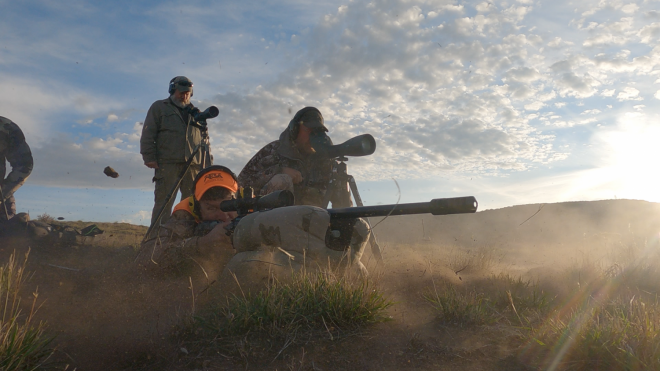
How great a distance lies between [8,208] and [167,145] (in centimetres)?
240

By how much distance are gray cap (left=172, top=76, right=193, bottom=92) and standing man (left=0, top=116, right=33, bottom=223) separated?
233cm

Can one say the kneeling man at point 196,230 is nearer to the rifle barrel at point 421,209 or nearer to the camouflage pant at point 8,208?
the rifle barrel at point 421,209

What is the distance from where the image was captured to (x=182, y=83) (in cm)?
618

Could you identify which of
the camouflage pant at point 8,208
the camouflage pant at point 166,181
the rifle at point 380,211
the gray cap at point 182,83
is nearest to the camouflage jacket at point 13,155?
the camouflage pant at point 8,208

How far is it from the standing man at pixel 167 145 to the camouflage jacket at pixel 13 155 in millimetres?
1778

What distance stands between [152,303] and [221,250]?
81 cm

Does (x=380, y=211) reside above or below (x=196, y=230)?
above

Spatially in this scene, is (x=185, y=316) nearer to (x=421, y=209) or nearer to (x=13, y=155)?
(x=421, y=209)

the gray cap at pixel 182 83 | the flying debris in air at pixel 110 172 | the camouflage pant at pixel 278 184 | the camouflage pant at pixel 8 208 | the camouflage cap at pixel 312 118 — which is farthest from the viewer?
the gray cap at pixel 182 83

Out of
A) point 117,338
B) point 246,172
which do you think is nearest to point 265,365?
point 117,338

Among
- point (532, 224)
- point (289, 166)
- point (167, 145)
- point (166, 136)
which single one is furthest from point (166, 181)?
point (532, 224)

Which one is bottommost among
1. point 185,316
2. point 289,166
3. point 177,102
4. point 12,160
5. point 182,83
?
point 185,316

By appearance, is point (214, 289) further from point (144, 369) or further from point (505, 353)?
point (505, 353)

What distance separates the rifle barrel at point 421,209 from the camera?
7.87 ft
